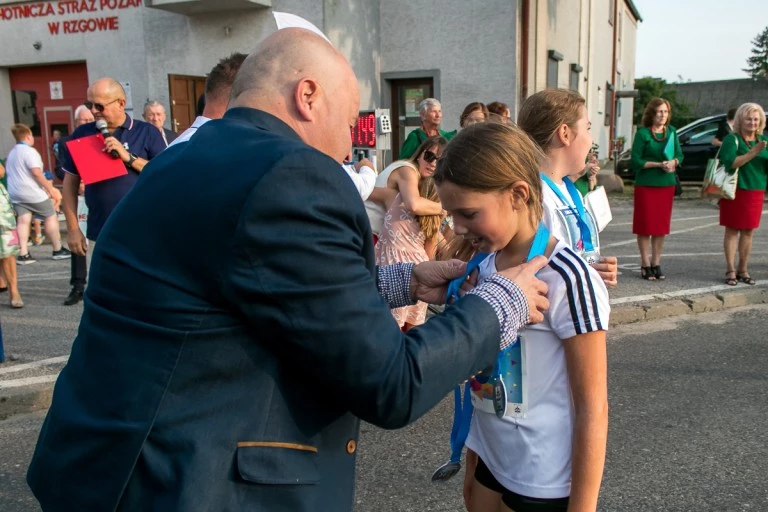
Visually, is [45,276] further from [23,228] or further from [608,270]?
[608,270]

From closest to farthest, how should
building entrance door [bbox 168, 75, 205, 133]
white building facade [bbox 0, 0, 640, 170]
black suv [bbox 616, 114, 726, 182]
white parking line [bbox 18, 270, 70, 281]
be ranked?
white parking line [bbox 18, 270, 70, 281] < building entrance door [bbox 168, 75, 205, 133] < white building facade [bbox 0, 0, 640, 170] < black suv [bbox 616, 114, 726, 182]

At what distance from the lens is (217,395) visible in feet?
3.92

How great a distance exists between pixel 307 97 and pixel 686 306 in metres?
5.95

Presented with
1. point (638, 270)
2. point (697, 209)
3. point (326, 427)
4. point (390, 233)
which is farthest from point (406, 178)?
point (697, 209)

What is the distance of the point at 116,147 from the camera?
196 inches

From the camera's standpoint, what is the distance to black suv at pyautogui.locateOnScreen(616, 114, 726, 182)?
55.5ft

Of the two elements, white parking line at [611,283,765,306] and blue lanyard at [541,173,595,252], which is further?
white parking line at [611,283,765,306]

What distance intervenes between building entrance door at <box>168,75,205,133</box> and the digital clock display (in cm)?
470

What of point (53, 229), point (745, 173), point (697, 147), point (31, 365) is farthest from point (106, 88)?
point (697, 147)

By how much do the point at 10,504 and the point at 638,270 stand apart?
6859 millimetres

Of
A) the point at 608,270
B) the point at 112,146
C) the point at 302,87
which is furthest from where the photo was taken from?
the point at 112,146

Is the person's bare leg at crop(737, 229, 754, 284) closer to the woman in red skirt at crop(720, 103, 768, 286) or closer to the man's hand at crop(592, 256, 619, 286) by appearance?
the woman in red skirt at crop(720, 103, 768, 286)

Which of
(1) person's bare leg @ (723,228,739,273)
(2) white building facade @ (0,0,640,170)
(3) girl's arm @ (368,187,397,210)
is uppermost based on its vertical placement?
(2) white building facade @ (0,0,640,170)

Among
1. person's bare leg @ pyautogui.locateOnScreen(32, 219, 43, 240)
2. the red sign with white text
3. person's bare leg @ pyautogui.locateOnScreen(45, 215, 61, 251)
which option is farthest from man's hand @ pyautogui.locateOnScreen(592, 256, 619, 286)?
the red sign with white text
